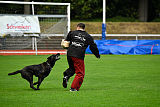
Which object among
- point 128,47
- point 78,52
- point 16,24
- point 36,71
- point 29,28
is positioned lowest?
point 128,47

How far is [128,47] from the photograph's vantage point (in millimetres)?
23016

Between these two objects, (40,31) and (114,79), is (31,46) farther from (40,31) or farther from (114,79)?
(114,79)

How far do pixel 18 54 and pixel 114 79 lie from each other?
40.5 ft

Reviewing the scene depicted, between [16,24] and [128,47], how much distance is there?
6988 millimetres

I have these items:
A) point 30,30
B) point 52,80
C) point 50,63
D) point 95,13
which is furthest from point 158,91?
point 95,13

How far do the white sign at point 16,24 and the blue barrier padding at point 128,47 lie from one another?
4443 mm

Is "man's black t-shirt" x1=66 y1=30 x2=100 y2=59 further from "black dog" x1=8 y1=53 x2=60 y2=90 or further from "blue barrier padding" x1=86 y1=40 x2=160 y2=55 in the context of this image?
"blue barrier padding" x1=86 y1=40 x2=160 y2=55

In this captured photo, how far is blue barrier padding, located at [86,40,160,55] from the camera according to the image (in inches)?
905

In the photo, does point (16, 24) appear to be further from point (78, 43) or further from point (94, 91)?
point (94, 91)

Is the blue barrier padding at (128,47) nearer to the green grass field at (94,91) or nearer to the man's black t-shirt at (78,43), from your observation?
the green grass field at (94,91)

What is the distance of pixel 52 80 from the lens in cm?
1153

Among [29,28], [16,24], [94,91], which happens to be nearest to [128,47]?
[29,28]

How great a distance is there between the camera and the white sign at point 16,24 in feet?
69.1

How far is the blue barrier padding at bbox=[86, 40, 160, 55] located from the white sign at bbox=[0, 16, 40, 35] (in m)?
4.44
